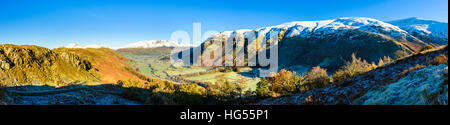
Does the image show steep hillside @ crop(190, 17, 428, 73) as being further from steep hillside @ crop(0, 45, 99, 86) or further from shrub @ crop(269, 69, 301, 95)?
steep hillside @ crop(0, 45, 99, 86)

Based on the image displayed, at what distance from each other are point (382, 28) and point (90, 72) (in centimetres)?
21200

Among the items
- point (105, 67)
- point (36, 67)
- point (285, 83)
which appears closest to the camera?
point (36, 67)

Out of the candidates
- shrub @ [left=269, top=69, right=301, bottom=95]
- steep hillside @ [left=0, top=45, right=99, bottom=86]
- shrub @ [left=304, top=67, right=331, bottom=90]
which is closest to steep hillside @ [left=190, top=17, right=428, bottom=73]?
shrub @ [left=304, top=67, right=331, bottom=90]

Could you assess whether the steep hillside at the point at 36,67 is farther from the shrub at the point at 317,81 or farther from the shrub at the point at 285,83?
the shrub at the point at 285,83

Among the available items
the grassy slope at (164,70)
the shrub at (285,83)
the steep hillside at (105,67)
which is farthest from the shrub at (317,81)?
the grassy slope at (164,70)

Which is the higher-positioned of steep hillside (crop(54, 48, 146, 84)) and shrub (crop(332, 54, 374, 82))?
steep hillside (crop(54, 48, 146, 84))

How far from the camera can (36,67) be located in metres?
7.30

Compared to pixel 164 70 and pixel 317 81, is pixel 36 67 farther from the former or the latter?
pixel 164 70

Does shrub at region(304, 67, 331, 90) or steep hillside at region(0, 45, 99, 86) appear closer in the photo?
steep hillside at region(0, 45, 99, 86)

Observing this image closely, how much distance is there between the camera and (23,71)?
262 inches

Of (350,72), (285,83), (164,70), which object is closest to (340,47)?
(285,83)

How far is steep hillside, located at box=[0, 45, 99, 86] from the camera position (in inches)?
245

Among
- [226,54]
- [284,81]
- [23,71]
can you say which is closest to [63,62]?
[23,71]
